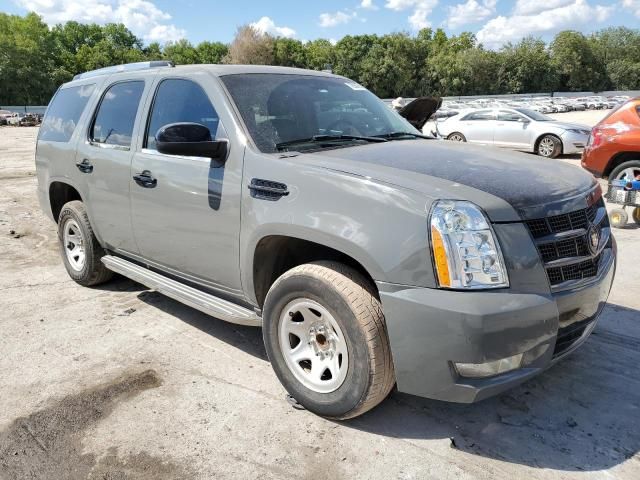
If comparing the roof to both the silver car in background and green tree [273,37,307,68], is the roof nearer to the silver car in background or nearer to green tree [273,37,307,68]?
the silver car in background

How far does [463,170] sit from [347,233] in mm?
760

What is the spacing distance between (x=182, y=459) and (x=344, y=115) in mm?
2424

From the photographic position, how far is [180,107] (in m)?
3.84

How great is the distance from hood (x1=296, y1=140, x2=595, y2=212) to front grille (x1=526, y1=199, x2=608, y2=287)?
11 cm

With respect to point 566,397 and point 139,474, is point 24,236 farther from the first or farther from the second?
point 566,397

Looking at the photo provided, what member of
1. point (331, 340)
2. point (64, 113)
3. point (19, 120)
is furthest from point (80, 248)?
point (19, 120)

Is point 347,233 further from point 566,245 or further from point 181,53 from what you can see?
point 181,53

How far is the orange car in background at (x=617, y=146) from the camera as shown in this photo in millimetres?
8492

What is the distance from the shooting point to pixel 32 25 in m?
74.5

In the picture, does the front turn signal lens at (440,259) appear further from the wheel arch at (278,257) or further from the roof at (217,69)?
the roof at (217,69)

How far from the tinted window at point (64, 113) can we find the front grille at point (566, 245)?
13.4 ft

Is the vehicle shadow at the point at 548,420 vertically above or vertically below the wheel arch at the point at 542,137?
below

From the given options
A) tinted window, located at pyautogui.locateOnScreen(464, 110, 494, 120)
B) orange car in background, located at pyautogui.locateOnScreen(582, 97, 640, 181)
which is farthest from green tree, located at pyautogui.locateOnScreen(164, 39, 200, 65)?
orange car in background, located at pyautogui.locateOnScreen(582, 97, 640, 181)

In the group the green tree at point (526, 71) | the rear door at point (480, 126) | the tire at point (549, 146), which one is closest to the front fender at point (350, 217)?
the tire at point (549, 146)
